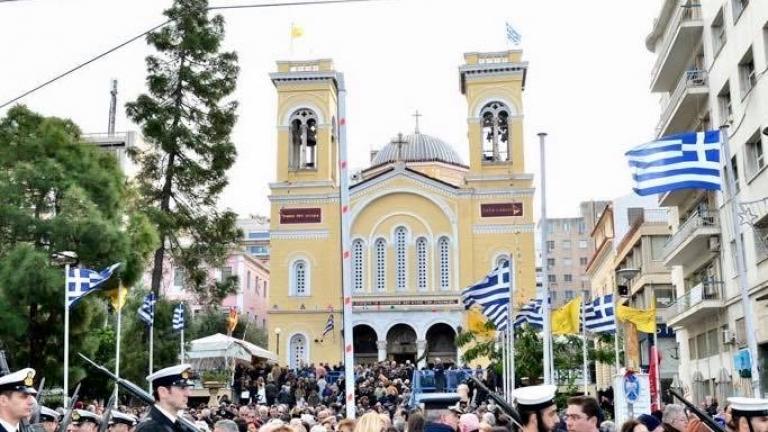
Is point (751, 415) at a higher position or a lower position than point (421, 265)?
lower

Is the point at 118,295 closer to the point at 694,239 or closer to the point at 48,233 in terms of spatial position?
the point at 48,233

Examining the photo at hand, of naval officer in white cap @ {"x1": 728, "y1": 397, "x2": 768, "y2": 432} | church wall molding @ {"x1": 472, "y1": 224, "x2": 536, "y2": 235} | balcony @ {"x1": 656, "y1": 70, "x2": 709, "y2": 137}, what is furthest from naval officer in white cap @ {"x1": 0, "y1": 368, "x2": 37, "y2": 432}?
church wall molding @ {"x1": 472, "y1": 224, "x2": 536, "y2": 235}

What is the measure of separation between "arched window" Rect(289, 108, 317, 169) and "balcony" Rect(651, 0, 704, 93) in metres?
27.2

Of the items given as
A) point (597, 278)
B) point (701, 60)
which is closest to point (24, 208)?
point (701, 60)

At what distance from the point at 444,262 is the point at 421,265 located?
1.38m

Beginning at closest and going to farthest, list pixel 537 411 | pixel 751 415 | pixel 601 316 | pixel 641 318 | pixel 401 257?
pixel 537 411
pixel 751 415
pixel 641 318
pixel 601 316
pixel 401 257

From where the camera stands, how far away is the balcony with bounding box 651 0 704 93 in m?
30.0

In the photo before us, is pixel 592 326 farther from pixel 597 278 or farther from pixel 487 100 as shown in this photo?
pixel 597 278

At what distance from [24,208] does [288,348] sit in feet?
89.9

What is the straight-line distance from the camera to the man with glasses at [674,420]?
8.20 m

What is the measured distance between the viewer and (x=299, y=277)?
182 feet

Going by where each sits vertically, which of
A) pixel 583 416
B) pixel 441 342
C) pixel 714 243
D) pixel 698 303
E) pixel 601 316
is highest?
pixel 714 243

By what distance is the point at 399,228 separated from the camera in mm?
56156

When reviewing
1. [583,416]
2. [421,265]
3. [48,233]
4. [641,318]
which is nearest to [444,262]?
[421,265]
